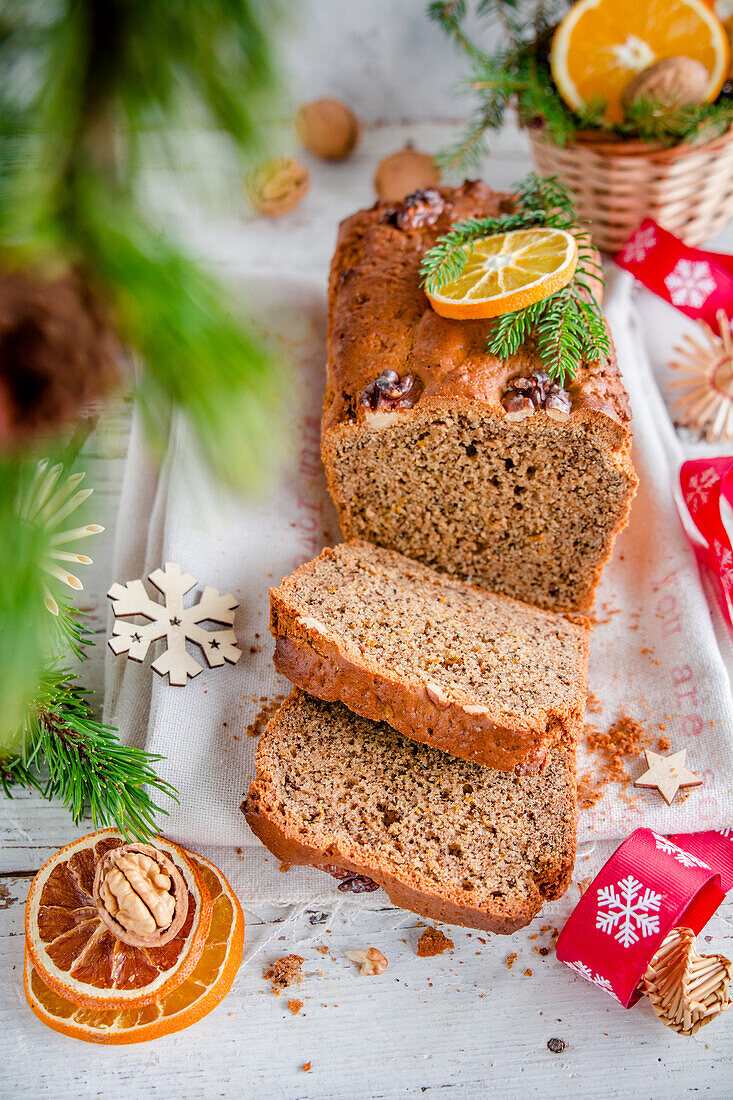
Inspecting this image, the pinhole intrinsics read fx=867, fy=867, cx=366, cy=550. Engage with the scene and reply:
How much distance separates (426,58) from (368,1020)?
3.94 metres

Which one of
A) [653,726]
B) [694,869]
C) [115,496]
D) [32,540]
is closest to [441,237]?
[115,496]

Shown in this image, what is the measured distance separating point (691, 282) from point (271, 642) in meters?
1.92

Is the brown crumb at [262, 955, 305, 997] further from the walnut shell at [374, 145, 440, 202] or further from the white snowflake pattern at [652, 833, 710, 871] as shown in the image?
the walnut shell at [374, 145, 440, 202]

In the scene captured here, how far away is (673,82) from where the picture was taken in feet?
9.03

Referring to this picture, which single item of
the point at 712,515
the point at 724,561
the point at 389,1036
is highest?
the point at 712,515

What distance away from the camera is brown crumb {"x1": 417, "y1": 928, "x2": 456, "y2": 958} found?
2.15 meters

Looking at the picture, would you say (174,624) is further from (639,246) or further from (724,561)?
(639,246)

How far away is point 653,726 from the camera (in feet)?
7.97

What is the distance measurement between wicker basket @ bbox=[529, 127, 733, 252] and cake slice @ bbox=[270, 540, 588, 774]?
1603 millimetres

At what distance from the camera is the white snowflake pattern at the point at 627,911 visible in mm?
1983

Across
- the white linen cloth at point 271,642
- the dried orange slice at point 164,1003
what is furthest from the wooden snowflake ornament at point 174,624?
the dried orange slice at point 164,1003

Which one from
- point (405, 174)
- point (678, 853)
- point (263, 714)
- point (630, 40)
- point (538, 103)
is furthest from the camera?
point (405, 174)

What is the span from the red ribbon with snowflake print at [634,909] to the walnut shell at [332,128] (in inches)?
124

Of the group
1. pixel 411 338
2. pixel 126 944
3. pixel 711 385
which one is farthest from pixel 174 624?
pixel 711 385
